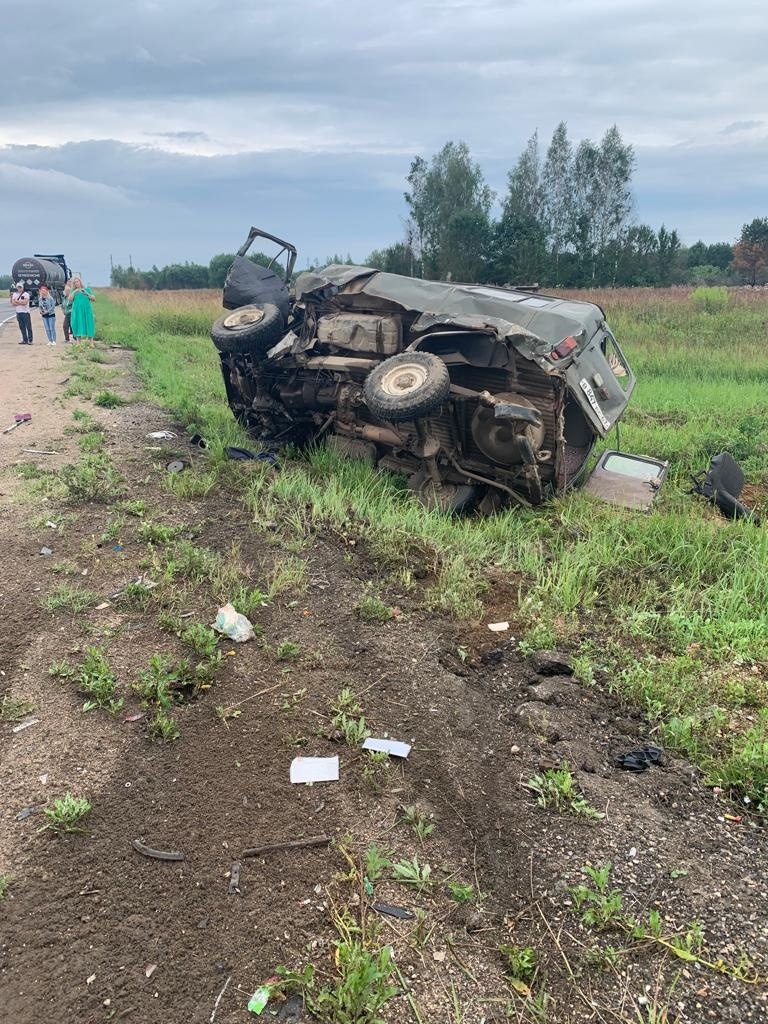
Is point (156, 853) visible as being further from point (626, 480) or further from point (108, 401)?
point (108, 401)

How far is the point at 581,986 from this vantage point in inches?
84.5

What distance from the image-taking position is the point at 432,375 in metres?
5.46

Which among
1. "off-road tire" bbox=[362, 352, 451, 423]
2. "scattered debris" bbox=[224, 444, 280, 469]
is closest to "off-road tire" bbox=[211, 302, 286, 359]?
"scattered debris" bbox=[224, 444, 280, 469]

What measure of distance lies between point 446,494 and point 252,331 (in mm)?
2681

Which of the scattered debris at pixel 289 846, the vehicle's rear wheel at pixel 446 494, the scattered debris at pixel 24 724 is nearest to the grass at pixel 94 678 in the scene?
the scattered debris at pixel 24 724

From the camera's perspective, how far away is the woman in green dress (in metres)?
17.2

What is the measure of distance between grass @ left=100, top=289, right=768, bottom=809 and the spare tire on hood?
57.2 inches

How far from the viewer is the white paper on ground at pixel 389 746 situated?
123 inches

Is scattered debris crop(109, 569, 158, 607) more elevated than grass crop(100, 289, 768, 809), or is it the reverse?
scattered debris crop(109, 569, 158, 607)

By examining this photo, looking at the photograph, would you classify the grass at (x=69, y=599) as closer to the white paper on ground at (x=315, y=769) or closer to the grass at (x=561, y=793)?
the white paper on ground at (x=315, y=769)

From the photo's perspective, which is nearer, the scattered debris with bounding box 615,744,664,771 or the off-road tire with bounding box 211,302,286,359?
the scattered debris with bounding box 615,744,664,771

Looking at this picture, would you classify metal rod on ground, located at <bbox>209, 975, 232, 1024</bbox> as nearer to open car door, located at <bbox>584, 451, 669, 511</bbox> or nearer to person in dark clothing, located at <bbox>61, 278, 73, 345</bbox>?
open car door, located at <bbox>584, 451, 669, 511</bbox>

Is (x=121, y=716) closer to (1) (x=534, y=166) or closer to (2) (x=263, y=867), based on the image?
(2) (x=263, y=867)

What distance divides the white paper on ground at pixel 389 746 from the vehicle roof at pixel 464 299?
3790 millimetres
